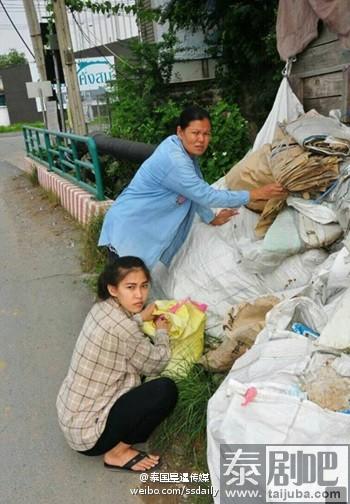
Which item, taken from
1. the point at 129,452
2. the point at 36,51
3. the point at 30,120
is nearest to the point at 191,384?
the point at 129,452

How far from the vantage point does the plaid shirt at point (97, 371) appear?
2.24 meters

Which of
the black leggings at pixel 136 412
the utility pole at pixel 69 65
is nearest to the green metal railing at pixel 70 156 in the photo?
the utility pole at pixel 69 65

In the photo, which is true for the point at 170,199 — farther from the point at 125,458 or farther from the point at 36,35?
the point at 36,35

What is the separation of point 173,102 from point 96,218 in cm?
250

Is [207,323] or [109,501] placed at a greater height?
[207,323]

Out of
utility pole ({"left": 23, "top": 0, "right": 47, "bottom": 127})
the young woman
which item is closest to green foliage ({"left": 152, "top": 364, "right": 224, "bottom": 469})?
the young woman

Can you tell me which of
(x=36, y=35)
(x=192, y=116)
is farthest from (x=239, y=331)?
(x=36, y=35)

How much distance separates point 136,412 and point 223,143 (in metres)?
3.95

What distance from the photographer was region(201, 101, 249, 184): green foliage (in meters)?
5.50

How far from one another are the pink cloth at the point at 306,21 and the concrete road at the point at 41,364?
2.76 m

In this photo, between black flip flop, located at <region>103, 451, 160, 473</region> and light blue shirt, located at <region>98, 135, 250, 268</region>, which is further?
light blue shirt, located at <region>98, 135, 250, 268</region>

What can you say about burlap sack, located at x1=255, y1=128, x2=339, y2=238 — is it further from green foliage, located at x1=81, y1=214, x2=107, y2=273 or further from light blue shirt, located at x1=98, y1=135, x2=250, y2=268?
green foliage, located at x1=81, y1=214, x2=107, y2=273

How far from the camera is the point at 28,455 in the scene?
247cm

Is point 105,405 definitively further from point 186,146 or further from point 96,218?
point 96,218
